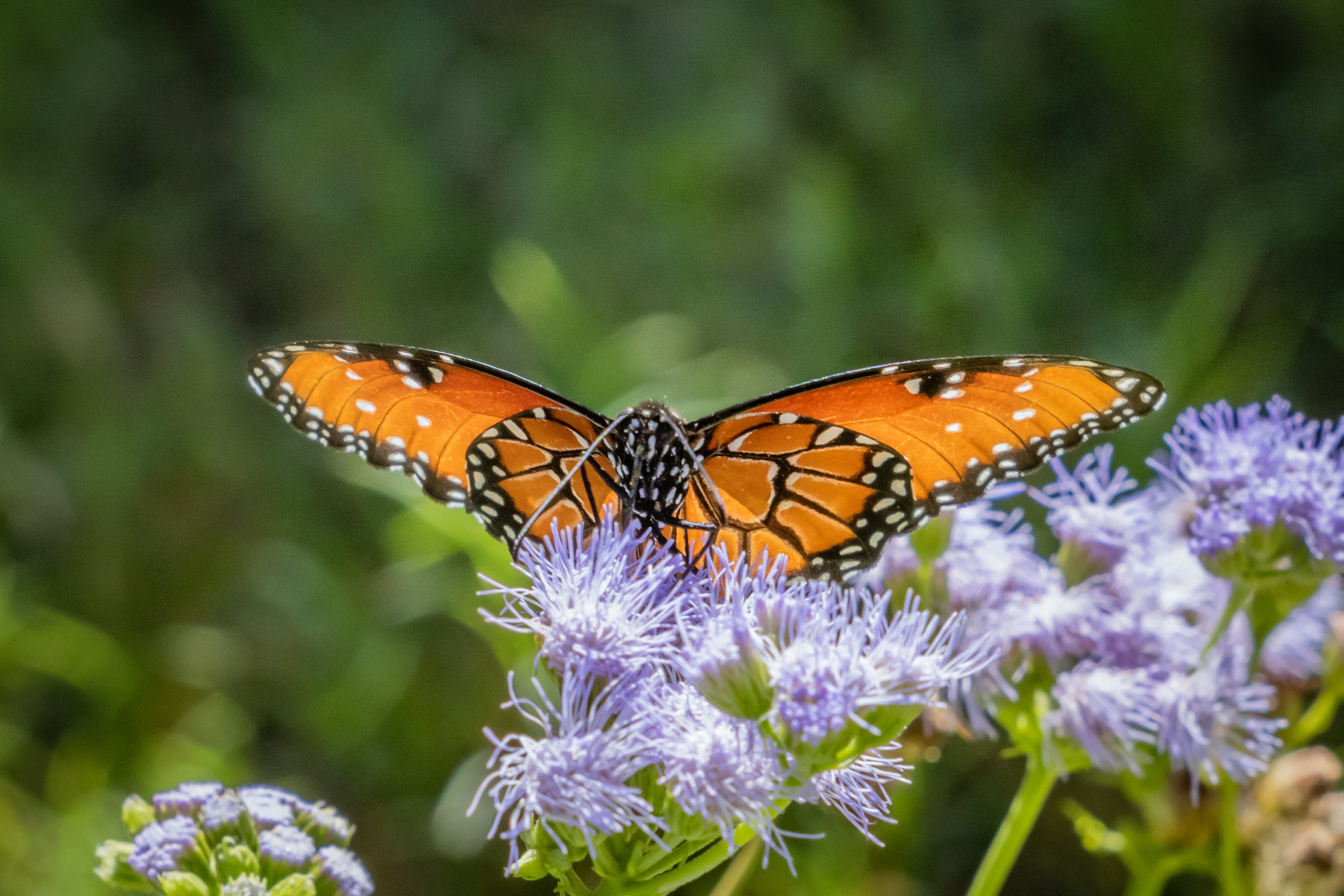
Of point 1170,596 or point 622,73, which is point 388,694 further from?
point 622,73

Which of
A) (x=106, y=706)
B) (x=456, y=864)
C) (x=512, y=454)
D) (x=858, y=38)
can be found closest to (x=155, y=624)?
(x=106, y=706)

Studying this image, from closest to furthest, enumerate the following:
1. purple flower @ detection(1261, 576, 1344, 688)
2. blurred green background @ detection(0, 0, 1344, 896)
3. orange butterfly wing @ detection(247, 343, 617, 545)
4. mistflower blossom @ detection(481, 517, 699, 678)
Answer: mistflower blossom @ detection(481, 517, 699, 678), orange butterfly wing @ detection(247, 343, 617, 545), purple flower @ detection(1261, 576, 1344, 688), blurred green background @ detection(0, 0, 1344, 896)

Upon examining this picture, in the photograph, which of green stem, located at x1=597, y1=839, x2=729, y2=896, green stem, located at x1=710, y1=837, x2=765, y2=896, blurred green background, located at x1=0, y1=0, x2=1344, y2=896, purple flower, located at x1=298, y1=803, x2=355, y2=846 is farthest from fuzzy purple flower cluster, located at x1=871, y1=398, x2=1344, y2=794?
purple flower, located at x1=298, y1=803, x2=355, y2=846

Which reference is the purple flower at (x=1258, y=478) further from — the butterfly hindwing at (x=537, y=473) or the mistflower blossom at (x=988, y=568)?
the butterfly hindwing at (x=537, y=473)

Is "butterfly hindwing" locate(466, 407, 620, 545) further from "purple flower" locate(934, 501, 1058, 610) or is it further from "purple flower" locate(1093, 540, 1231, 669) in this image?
"purple flower" locate(1093, 540, 1231, 669)

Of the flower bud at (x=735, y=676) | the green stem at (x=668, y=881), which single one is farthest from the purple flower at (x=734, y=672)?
the green stem at (x=668, y=881)

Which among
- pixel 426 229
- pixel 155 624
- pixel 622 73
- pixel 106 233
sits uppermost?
pixel 622 73

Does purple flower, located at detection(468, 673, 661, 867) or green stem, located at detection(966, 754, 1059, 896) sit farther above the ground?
green stem, located at detection(966, 754, 1059, 896)
